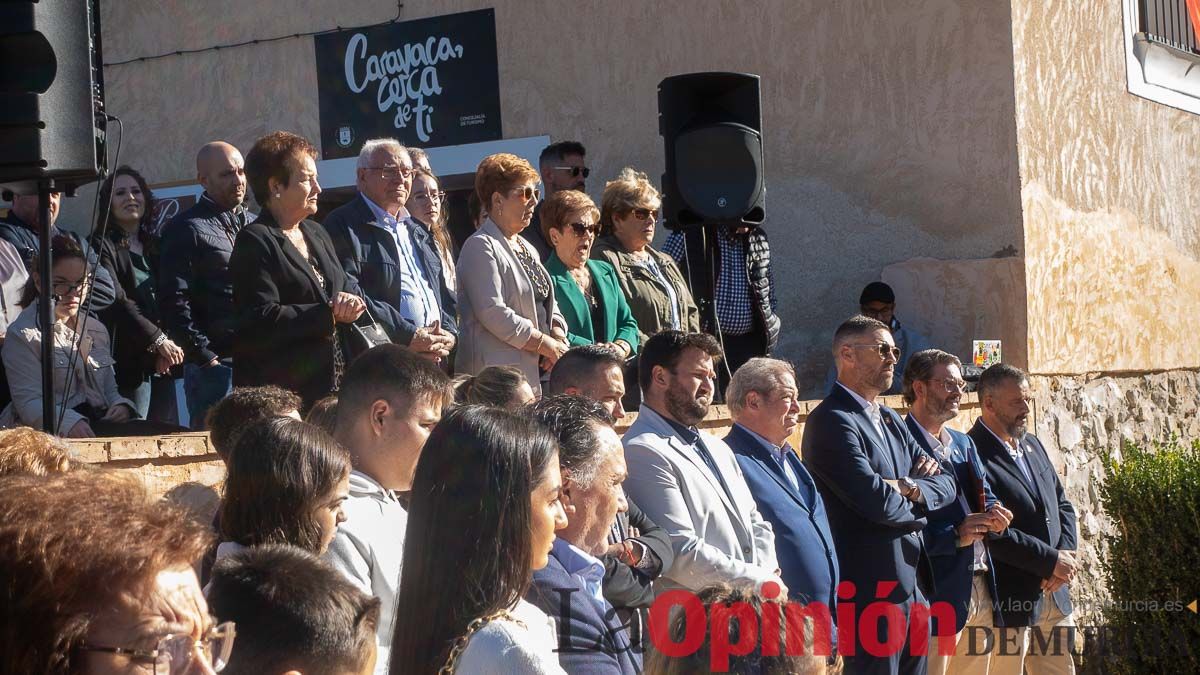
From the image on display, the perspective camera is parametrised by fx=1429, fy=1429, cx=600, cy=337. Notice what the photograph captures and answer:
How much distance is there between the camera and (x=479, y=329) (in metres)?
6.25

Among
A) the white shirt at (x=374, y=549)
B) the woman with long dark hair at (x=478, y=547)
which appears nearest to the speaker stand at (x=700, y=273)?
the white shirt at (x=374, y=549)

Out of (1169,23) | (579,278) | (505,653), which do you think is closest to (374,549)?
(505,653)

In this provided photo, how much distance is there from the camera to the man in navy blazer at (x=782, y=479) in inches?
223

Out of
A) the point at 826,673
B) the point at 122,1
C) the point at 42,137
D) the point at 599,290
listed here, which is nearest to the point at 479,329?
the point at 599,290

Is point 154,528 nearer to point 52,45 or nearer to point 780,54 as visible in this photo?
point 52,45

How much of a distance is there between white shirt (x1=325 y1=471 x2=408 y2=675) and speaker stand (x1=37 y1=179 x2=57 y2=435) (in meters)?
1.36

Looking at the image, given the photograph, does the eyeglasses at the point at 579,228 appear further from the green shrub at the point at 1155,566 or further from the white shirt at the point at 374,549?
the green shrub at the point at 1155,566

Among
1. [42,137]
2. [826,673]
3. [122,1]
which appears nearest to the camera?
[826,673]

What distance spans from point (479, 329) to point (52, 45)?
7.72 feet

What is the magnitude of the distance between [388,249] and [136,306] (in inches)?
53.9

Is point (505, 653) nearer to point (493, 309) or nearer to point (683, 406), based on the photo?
point (683, 406)

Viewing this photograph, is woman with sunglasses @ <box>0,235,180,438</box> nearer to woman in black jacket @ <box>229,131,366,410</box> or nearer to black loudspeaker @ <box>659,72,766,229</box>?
woman in black jacket @ <box>229,131,366,410</box>

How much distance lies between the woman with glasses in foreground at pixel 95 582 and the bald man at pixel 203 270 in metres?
4.18

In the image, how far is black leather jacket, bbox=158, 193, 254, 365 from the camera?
5.82m
